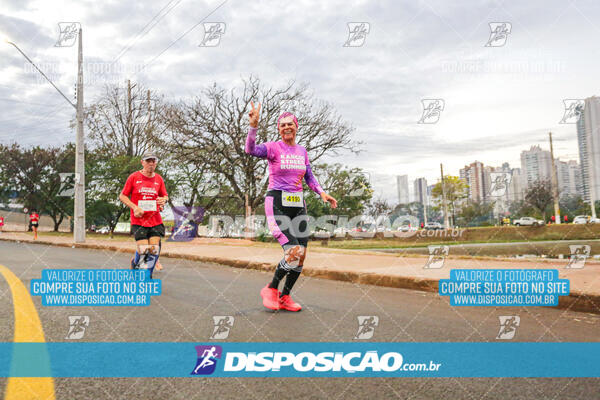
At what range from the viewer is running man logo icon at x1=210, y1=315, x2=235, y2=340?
339 centimetres

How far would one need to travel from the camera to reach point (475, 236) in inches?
1451

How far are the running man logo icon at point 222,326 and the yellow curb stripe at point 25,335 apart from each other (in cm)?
121

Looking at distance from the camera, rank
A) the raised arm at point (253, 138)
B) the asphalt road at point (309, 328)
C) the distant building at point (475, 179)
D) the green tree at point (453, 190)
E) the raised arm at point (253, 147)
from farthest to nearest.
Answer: the distant building at point (475, 179)
the green tree at point (453, 190)
the raised arm at point (253, 147)
the raised arm at point (253, 138)
the asphalt road at point (309, 328)

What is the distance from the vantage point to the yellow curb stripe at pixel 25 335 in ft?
7.07

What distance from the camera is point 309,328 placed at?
368 centimetres

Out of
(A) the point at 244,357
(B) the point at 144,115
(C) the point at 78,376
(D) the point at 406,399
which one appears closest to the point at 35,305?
(C) the point at 78,376

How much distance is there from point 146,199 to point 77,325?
2.75 metres

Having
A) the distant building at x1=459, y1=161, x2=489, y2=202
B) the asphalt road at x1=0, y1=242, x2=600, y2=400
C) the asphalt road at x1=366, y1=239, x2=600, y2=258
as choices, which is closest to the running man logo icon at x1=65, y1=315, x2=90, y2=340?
the asphalt road at x1=0, y1=242, x2=600, y2=400

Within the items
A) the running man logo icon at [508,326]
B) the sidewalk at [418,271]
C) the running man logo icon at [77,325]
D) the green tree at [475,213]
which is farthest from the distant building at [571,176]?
the running man logo icon at [77,325]

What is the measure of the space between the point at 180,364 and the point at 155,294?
2.95 metres

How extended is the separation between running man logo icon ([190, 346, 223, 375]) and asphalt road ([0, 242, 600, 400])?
0.24 feet

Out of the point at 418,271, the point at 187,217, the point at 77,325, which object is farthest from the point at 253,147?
the point at 187,217

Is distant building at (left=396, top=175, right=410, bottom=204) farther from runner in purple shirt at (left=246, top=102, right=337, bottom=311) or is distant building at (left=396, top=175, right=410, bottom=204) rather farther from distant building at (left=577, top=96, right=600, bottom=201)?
runner in purple shirt at (left=246, top=102, right=337, bottom=311)

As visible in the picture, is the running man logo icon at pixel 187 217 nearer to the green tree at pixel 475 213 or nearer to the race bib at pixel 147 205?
the race bib at pixel 147 205
